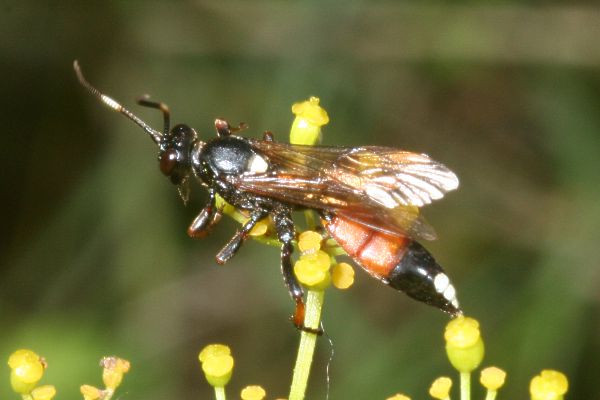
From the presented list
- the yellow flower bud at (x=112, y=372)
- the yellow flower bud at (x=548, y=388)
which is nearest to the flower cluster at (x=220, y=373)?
the yellow flower bud at (x=112, y=372)

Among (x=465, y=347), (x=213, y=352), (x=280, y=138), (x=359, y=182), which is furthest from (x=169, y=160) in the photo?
(x=280, y=138)

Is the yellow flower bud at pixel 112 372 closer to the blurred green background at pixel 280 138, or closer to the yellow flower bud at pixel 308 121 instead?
the yellow flower bud at pixel 308 121

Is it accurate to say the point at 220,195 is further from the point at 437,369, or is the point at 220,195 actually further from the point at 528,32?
the point at 528,32

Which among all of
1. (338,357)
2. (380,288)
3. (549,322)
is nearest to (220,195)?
(338,357)

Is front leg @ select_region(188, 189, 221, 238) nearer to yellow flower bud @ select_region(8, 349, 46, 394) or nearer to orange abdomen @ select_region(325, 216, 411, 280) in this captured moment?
orange abdomen @ select_region(325, 216, 411, 280)

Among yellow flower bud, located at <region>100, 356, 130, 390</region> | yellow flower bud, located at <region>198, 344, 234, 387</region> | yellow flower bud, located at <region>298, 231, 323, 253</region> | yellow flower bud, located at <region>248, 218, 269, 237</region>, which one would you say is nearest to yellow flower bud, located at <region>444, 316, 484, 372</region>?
yellow flower bud, located at <region>298, 231, 323, 253</region>
